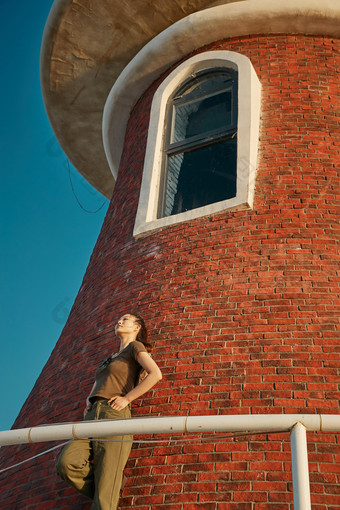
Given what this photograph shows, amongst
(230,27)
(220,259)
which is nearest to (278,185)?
(220,259)

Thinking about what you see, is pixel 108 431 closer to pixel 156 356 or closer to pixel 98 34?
pixel 156 356

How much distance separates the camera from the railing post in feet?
10.0

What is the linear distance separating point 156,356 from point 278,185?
224 centimetres

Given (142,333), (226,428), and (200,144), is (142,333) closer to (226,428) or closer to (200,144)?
(226,428)

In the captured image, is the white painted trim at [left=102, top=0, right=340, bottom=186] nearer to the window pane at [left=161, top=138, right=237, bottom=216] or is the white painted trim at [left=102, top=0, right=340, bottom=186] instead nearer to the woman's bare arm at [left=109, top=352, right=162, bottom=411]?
the window pane at [left=161, top=138, right=237, bottom=216]

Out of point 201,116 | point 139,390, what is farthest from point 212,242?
point 201,116

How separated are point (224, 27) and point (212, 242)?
3365mm

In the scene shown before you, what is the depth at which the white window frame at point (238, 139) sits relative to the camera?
263 inches

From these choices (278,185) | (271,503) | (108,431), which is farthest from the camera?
(278,185)

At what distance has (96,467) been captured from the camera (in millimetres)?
4355

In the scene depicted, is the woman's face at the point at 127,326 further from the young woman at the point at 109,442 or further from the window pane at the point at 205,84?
the window pane at the point at 205,84

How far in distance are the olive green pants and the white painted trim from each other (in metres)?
5.62

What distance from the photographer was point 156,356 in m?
5.70

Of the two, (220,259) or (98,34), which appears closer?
(220,259)
